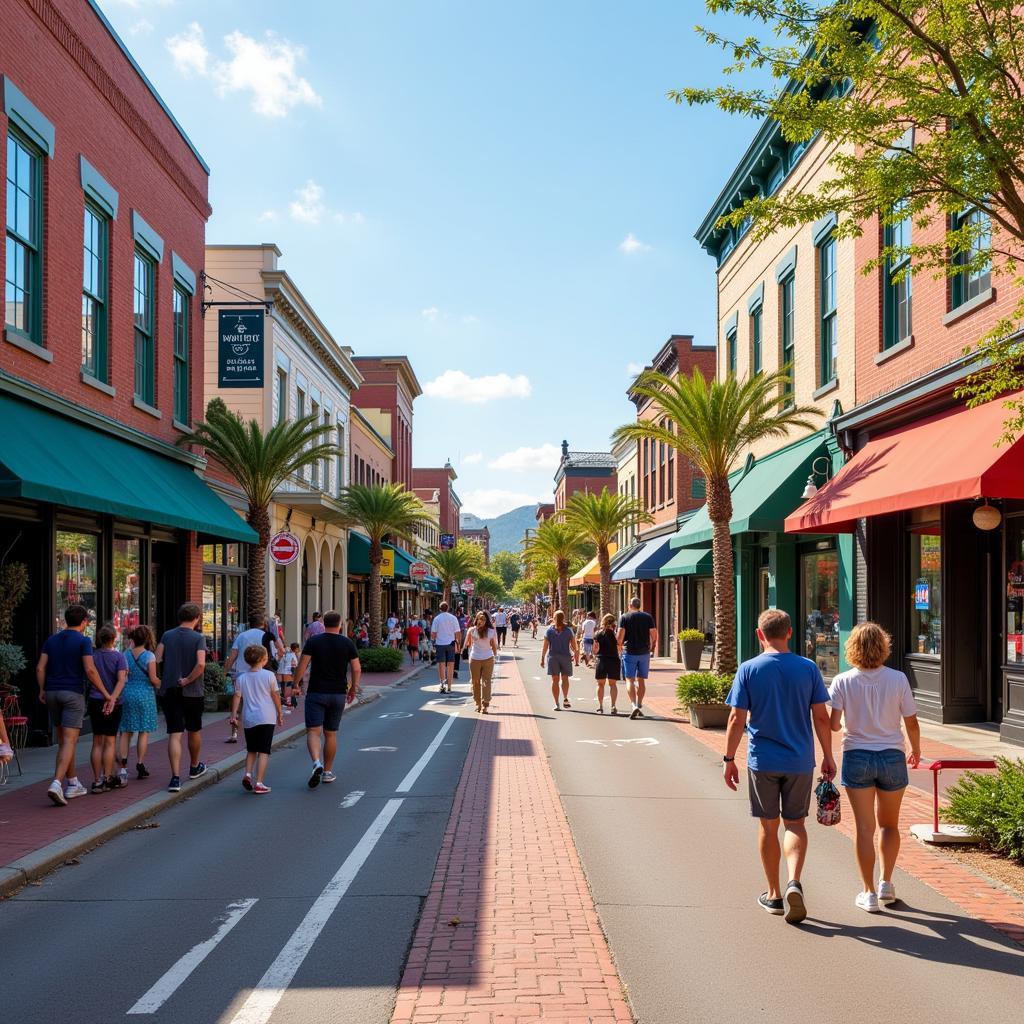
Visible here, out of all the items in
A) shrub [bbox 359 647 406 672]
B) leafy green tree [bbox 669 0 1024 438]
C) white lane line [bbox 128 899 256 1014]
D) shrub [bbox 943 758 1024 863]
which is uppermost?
leafy green tree [bbox 669 0 1024 438]

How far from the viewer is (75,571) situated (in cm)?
1562

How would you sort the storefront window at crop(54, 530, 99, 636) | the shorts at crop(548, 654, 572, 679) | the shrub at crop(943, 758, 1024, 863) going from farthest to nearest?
1. the shorts at crop(548, 654, 572, 679)
2. the storefront window at crop(54, 530, 99, 636)
3. the shrub at crop(943, 758, 1024, 863)

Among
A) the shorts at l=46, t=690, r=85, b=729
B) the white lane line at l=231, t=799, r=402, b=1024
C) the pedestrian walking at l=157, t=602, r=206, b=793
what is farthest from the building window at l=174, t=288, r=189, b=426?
the white lane line at l=231, t=799, r=402, b=1024

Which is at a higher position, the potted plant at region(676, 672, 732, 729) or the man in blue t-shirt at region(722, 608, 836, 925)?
the man in blue t-shirt at region(722, 608, 836, 925)

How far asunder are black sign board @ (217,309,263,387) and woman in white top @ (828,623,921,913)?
17.5 m

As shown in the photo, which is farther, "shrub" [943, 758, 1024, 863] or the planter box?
the planter box

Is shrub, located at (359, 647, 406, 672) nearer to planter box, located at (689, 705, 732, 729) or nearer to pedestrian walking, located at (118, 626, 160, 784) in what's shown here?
planter box, located at (689, 705, 732, 729)

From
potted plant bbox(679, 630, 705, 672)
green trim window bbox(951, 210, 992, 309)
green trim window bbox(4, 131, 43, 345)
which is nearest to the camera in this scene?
green trim window bbox(4, 131, 43, 345)

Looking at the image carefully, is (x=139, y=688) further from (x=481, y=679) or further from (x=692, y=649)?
(x=692, y=649)

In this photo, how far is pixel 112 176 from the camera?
17.2 m

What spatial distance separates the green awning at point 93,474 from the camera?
12055mm

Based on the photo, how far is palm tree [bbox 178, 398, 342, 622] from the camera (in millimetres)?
21484

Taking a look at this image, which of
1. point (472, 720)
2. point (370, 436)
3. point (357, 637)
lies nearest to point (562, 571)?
point (370, 436)

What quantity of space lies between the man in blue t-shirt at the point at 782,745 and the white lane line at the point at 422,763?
211 inches
